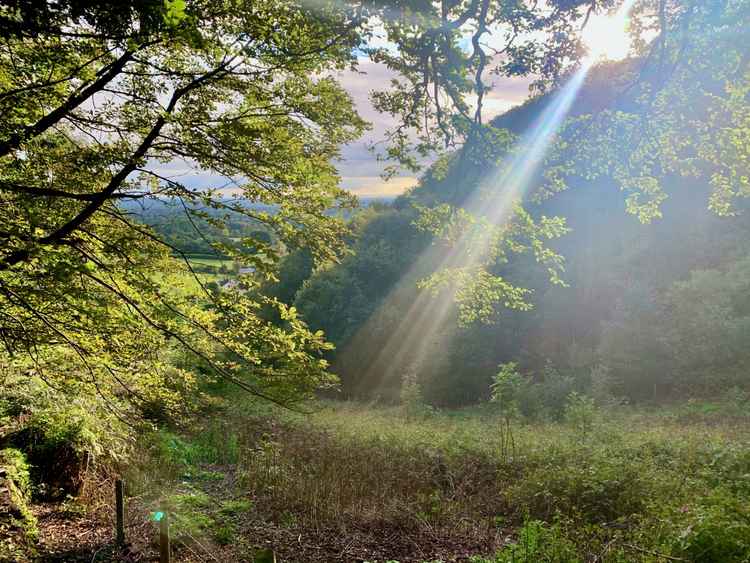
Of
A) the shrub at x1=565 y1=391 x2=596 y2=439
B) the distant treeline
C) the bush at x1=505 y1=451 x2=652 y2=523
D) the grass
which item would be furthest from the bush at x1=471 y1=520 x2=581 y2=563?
the distant treeline

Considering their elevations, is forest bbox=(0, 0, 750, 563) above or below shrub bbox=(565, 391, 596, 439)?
above

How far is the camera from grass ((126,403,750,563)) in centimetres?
512

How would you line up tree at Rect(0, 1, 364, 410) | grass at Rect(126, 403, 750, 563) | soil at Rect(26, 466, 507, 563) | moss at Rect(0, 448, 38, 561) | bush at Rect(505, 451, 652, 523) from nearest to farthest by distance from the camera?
tree at Rect(0, 1, 364, 410) < grass at Rect(126, 403, 750, 563) < moss at Rect(0, 448, 38, 561) < soil at Rect(26, 466, 507, 563) < bush at Rect(505, 451, 652, 523)

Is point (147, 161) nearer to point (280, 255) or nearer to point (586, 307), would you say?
point (280, 255)

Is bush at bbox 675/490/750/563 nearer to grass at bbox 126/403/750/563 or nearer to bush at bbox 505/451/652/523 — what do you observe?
grass at bbox 126/403/750/563

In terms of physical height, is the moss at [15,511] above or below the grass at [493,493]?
above

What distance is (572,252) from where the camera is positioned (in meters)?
35.2

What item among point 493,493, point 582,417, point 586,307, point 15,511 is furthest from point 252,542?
point 586,307

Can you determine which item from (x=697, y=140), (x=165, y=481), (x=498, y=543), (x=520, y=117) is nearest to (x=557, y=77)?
(x=697, y=140)

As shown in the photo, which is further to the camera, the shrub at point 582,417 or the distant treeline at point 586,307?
the distant treeline at point 586,307

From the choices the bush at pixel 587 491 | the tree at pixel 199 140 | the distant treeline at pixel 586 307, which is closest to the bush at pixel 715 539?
the bush at pixel 587 491

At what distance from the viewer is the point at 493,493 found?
8469mm

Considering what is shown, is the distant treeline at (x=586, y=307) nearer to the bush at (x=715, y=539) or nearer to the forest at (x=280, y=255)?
the forest at (x=280, y=255)

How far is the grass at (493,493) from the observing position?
5117mm
